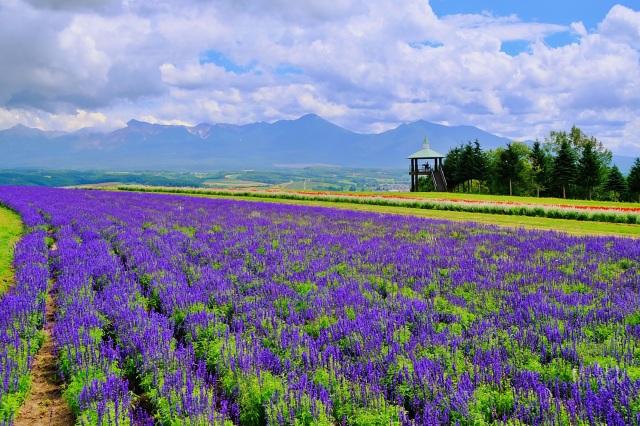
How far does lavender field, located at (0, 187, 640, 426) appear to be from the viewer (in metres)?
4.77

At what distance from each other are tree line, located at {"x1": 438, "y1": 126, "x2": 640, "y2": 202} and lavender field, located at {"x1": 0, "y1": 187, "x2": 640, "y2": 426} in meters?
59.2

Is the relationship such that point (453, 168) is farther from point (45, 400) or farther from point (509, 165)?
point (45, 400)

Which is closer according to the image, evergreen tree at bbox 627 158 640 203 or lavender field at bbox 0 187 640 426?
lavender field at bbox 0 187 640 426

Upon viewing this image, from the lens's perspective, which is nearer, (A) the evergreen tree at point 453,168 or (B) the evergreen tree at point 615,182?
(B) the evergreen tree at point 615,182

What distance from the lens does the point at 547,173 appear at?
238 ft

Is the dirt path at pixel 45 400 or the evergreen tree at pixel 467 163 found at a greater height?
the evergreen tree at pixel 467 163

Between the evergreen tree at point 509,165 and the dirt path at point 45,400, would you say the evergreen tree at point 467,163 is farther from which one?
the dirt path at point 45,400

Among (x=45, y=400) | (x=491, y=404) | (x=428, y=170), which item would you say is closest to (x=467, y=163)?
(x=428, y=170)

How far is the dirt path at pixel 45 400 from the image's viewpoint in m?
5.45

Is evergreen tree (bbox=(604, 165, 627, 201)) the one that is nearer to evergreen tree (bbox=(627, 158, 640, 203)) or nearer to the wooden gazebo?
evergreen tree (bbox=(627, 158, 640, 203))

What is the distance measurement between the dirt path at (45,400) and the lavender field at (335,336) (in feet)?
0.93

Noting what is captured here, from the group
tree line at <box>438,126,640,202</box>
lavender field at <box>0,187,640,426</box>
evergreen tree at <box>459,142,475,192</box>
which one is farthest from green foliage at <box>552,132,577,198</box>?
lavender field at <box>0,187,640,426</box>

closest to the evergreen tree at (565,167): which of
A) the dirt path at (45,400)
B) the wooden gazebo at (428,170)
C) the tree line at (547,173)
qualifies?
the tree line at (547,173)

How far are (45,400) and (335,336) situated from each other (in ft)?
12.9
